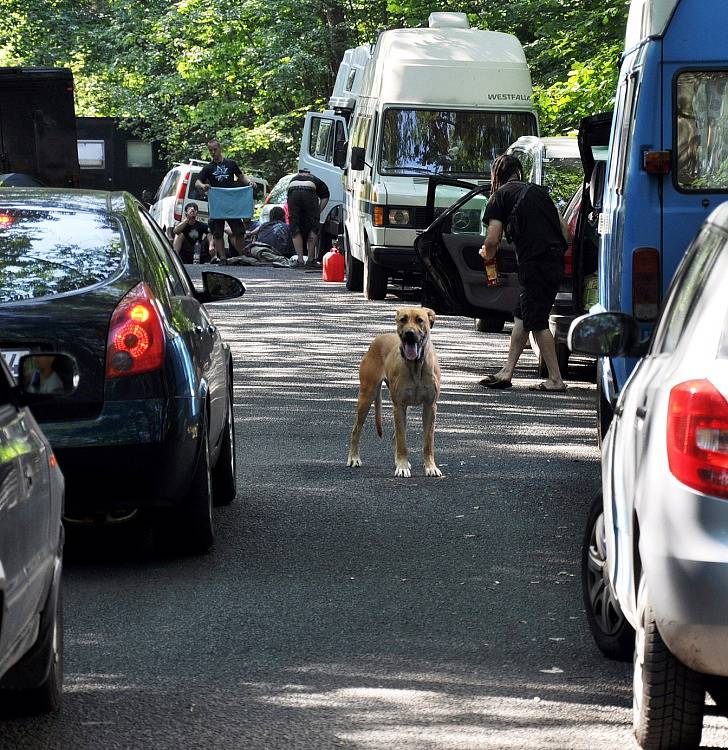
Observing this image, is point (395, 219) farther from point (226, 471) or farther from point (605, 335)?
point (605, 335)

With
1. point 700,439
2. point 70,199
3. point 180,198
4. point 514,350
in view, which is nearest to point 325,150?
point 180,198

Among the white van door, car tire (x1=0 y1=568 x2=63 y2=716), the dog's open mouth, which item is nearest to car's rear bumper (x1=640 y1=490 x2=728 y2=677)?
car tire (x1=0 y1=568 x2=63 y2=716)

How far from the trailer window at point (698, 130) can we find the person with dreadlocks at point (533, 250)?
4731 millimetres

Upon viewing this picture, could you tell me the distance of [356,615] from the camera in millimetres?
6254

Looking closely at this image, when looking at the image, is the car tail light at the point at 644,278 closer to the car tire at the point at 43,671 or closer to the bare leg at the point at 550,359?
the car tire at the point at 43,671

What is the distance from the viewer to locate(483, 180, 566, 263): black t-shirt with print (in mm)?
13227

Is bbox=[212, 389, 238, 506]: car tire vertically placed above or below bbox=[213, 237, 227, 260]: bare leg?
above

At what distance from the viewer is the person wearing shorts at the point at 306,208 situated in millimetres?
28516

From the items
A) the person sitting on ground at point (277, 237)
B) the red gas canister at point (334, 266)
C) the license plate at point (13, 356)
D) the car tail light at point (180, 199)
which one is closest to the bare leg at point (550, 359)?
the license plate at point (13, 356)

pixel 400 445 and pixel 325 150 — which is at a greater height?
pixel 400 445

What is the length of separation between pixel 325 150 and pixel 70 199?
76.2 feet

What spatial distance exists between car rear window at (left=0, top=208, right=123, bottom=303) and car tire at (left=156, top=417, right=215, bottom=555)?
2.57ft

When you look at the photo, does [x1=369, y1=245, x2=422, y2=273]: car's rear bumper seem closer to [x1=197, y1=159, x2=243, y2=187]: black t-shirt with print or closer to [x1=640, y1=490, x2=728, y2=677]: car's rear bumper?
[x1=197, y1=159, x2=243, y2=187]: black t-shirt with print

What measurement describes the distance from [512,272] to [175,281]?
7325 mm
